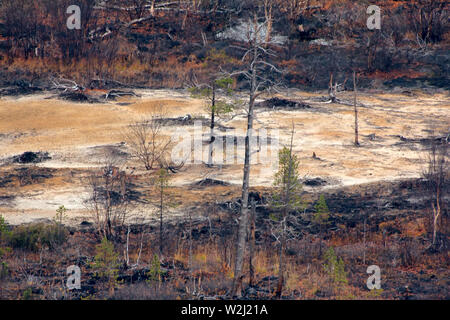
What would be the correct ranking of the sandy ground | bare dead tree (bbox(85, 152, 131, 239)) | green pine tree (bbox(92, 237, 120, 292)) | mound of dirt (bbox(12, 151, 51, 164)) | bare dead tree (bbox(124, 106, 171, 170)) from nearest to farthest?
green pine tree (bbox(92, 237, 120, 292)) < bare dead tree (bbox(85, 152, 131, 239)) < the sandy ground < bare dead tree (bbox(124, 106, 171, 170)) < mound of dirt (bbox(12, 151, 51, 164))

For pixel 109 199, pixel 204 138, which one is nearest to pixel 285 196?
pixel 109 199

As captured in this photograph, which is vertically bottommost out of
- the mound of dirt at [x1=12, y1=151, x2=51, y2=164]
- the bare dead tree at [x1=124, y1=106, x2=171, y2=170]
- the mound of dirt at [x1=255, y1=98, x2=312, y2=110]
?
the mound of dirt at [x1=12, y1=151, x2=51, y2=164]

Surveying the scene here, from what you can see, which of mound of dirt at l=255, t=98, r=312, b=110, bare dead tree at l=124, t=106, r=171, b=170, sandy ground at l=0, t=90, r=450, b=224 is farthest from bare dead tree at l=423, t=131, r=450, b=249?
mound of dirt at l=255, t=98, r=312, b=110

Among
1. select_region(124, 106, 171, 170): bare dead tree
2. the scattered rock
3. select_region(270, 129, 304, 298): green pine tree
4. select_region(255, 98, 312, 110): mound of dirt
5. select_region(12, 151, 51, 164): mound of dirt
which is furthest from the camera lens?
select_region(255, 98, 312, 110): mound of dirt

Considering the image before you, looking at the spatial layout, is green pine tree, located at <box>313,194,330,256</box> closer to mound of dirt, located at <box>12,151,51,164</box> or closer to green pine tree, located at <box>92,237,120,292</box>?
green pine tree, located at <box>92,237,120,292</box>

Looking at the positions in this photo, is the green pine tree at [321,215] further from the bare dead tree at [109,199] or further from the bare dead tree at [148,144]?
the bare dead tree at [148,144]

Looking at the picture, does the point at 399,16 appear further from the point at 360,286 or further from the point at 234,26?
the point at 360,286
